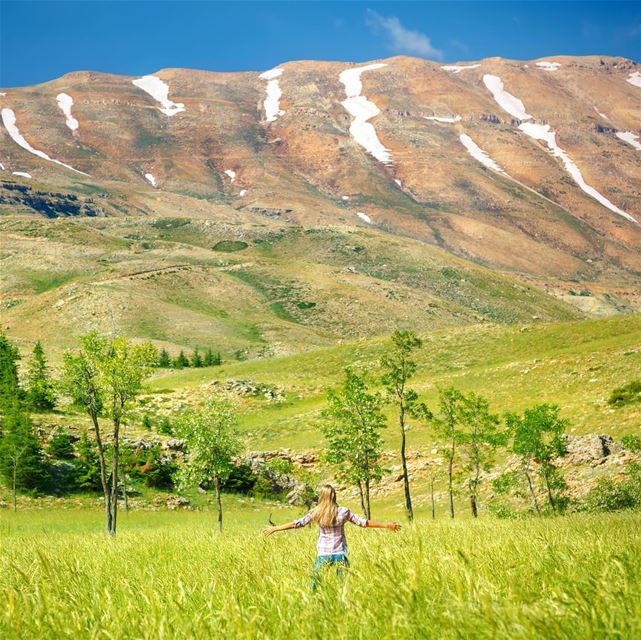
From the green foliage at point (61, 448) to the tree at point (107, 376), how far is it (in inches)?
626

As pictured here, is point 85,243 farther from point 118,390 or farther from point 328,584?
point 328,584

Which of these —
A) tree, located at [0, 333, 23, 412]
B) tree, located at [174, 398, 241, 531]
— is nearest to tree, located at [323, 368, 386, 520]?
tree, located at [174, 398, 241, 531]

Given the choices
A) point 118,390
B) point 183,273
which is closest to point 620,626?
point 118,390

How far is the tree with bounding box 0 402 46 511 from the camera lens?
34219 mm

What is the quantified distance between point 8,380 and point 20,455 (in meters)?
13.8

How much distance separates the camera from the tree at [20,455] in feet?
112

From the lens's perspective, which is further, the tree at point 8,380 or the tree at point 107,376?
the tree at point 8,380

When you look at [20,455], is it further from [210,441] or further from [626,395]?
[626,395]

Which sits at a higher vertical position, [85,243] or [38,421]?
[85,243]

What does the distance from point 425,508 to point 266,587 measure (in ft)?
119

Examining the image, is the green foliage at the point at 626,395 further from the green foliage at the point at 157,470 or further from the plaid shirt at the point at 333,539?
the plaid shirt at the point at 333,539

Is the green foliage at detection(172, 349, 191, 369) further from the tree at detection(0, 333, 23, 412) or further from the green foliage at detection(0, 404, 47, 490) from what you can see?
the green foliage at detection(0, 404, 47, 490)

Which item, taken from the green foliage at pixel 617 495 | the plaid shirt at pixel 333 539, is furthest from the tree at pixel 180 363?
the plaid shirt at pixel 333 539

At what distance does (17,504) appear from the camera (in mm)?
34875
